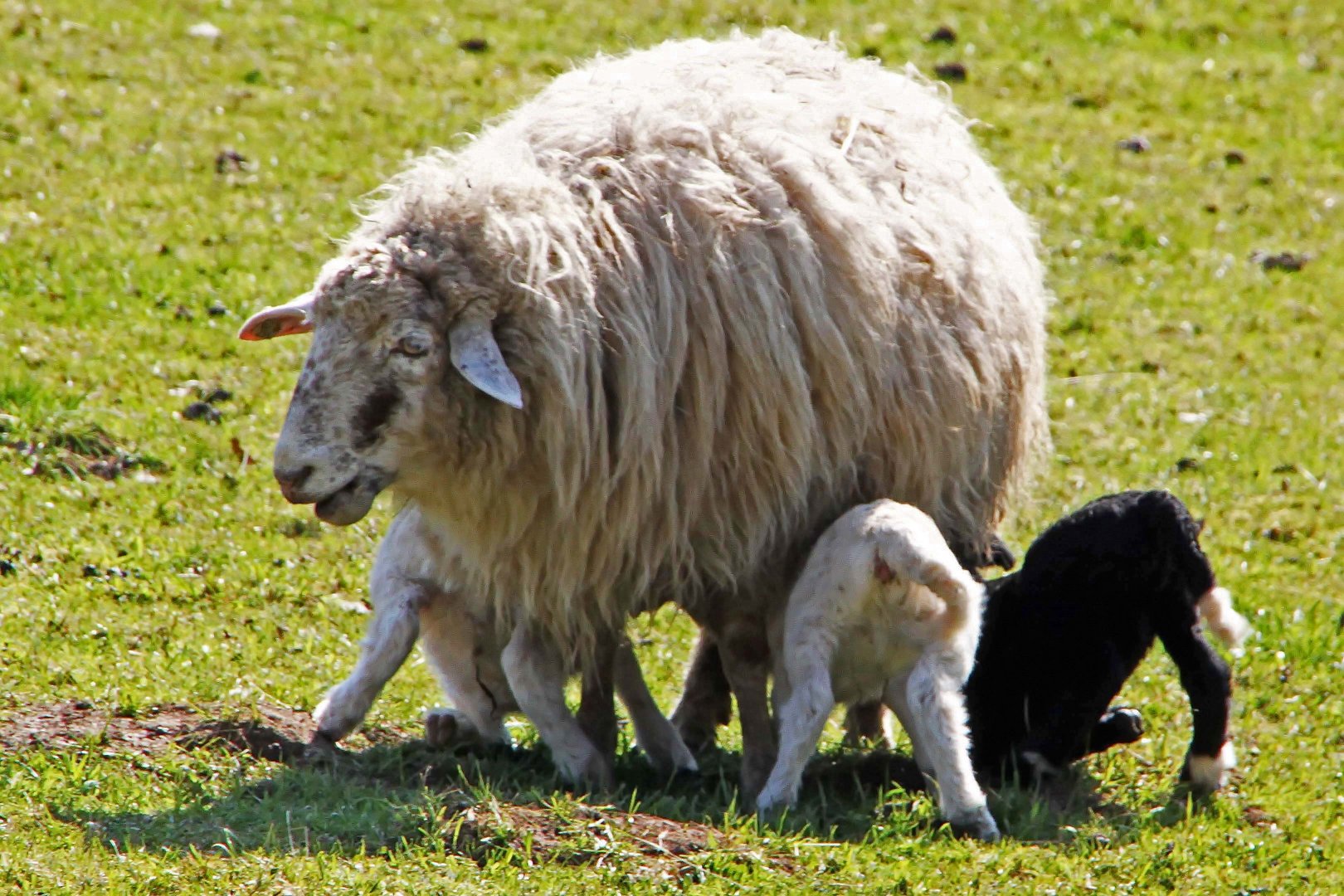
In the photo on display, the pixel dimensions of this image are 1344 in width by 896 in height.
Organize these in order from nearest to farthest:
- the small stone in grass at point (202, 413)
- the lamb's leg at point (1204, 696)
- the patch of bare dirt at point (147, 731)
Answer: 1. the patch of bare dirt at point (147, 731)
2. the lamb's leg at point (1204, 696)
3. the small stone in grass at point (202, 413)

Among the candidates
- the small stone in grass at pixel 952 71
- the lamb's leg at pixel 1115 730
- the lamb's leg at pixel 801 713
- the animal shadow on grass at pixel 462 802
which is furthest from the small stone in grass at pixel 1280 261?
the lamb's leg at pixel 801 713

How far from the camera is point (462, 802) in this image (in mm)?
4430

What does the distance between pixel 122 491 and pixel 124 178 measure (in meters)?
3.23

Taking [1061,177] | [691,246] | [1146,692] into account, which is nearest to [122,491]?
[691,246]

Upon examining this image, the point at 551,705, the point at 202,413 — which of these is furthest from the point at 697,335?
the point at 202,413

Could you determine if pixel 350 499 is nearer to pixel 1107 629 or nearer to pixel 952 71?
pixel 1107 629

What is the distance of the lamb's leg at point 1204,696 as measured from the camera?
522cm

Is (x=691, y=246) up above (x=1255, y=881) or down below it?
above

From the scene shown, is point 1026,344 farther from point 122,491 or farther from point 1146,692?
point 122,491

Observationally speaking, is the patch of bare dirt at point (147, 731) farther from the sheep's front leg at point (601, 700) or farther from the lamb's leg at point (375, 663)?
the sheep's front leg at point (601, 700)

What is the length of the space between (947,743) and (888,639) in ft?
1.11

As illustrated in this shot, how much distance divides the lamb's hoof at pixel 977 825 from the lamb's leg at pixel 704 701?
1256 millimetres

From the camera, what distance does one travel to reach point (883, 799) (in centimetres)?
505

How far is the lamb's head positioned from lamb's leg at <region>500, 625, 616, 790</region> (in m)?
0.71
